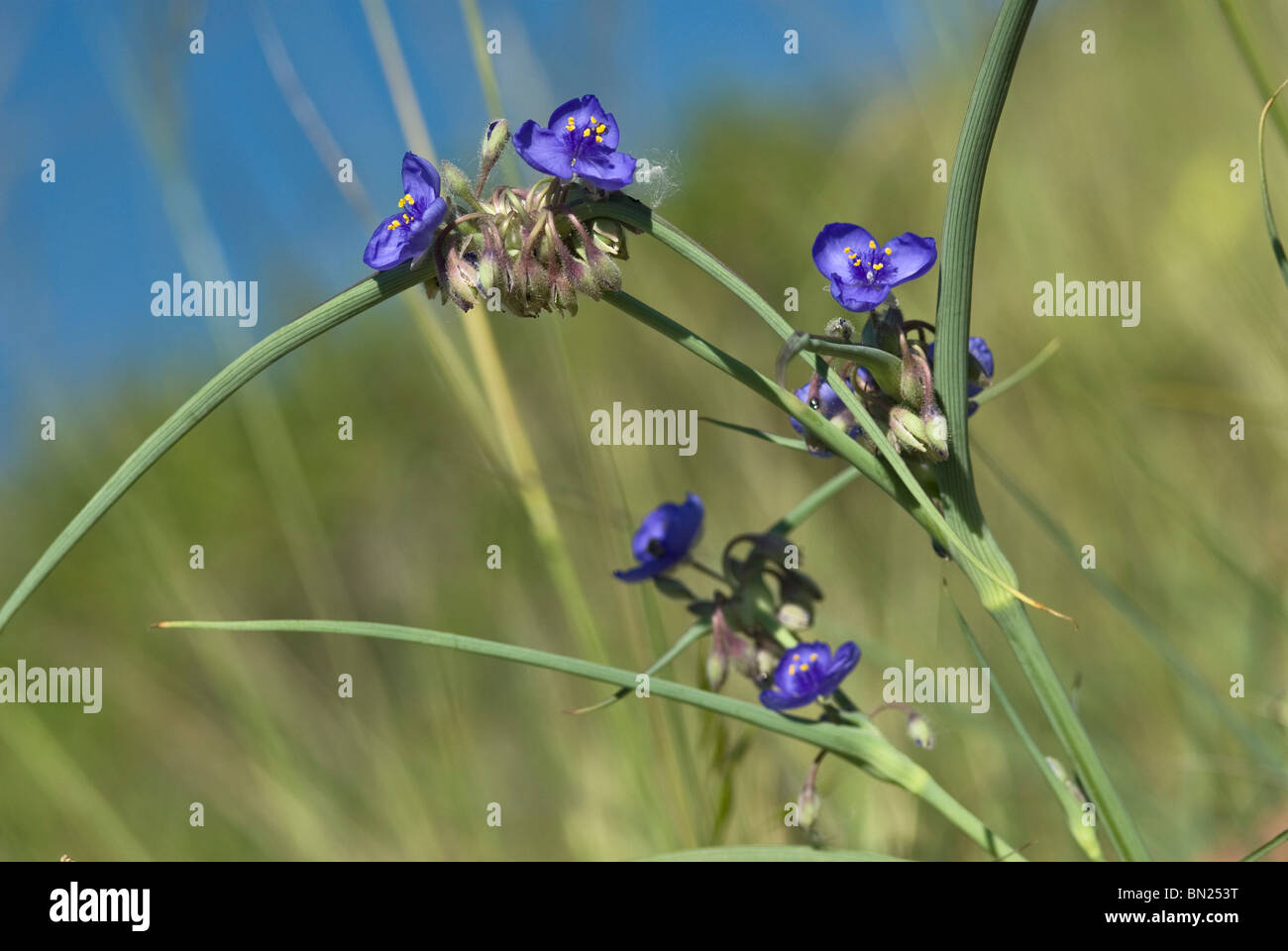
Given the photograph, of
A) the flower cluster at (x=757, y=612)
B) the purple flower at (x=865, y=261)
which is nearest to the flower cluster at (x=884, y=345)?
the purple flower at (x=865, y=261)

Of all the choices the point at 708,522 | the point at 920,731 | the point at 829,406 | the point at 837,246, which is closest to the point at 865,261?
the point at 837,246

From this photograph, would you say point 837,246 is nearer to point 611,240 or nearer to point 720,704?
point 611,240

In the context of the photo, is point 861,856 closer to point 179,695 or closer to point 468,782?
point 468,782

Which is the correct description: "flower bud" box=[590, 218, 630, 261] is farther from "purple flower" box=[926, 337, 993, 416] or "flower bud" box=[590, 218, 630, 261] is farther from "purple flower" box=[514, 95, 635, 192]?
"purple flower" box=[926, 337, 993, 416]

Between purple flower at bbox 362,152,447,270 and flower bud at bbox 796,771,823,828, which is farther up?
purple flower at bbox 362,152,447,270

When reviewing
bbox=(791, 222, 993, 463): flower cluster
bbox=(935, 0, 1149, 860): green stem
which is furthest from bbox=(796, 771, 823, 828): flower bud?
bbox=(791, 222, 993, 463): flower cluster

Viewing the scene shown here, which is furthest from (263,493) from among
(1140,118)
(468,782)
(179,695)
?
(1140,118)
